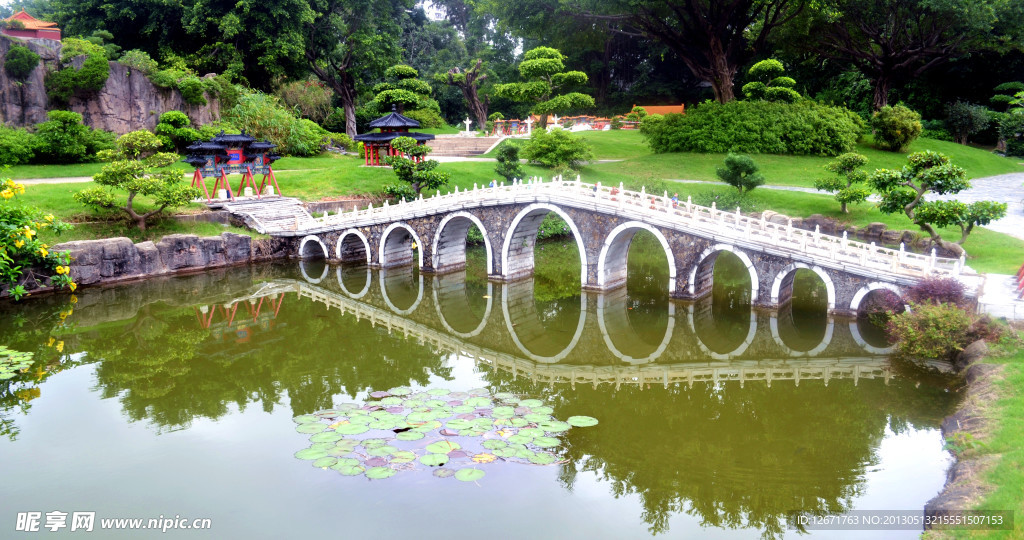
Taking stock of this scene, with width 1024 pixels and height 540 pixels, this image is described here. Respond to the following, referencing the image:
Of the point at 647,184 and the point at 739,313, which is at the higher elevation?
the point at 647,184

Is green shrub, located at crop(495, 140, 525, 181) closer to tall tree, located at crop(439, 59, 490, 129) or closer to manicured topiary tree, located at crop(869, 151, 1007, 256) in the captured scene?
tall tree, located at crop(439, 59, 490, 129)

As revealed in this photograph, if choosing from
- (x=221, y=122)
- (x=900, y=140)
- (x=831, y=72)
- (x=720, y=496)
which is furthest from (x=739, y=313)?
(x=831, y=72)

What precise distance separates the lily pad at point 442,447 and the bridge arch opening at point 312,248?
23845 millimetres

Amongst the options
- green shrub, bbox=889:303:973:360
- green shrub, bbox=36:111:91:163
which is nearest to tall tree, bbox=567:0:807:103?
green shrub, bbox=889:303:973:360

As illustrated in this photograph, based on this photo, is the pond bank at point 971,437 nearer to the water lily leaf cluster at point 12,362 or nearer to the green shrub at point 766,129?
the water lily leaf cluster at point 12,362

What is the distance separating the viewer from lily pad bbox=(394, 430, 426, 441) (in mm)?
16641

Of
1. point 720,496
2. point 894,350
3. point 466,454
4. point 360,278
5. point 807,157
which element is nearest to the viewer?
point 720,496

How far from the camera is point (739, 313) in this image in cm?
2706

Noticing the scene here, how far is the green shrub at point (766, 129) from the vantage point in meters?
47.1

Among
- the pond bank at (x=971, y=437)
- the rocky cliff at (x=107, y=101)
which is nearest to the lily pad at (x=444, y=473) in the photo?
the pond bank at (x=971, y=437)

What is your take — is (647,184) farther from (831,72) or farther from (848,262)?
(831,72)

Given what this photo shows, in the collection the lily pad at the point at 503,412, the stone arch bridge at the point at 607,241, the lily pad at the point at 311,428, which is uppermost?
the stone arch bridge at the point at 607,241

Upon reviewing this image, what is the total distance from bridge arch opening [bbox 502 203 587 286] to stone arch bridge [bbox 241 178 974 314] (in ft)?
0.18

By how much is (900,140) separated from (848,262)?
96.4 ft
